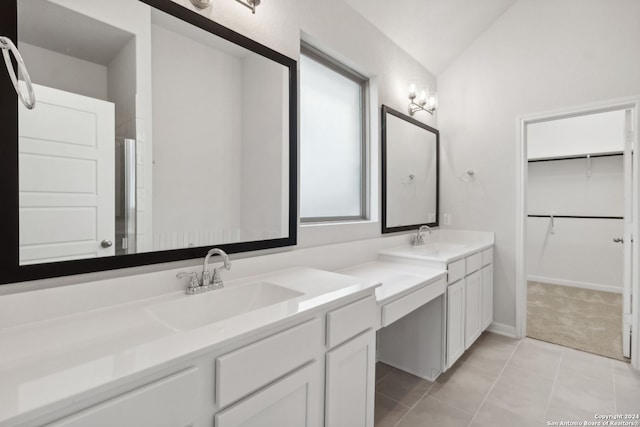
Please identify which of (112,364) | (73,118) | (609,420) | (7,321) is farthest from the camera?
(609,420)

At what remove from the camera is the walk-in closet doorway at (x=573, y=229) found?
297 centimetres

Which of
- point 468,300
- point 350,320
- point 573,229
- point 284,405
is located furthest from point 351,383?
point 573,229

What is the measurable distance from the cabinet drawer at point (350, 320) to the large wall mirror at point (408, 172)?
3.74 ft

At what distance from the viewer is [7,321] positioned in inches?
36.1

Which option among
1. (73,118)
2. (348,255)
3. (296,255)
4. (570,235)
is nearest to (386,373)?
(348,255)

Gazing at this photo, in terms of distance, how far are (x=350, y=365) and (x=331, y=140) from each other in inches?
56.9

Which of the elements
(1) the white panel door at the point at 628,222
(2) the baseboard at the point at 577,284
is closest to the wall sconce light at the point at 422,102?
(1) the white panel door at the point at 628,222

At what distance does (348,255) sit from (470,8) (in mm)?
2267

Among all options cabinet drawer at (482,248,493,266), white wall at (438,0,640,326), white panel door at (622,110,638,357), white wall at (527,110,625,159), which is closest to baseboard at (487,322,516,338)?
white wall at (438,0,640,326)

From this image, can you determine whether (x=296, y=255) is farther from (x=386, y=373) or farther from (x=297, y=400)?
(x=386, y=373)

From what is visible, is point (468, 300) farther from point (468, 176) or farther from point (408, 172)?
point (468, 176)

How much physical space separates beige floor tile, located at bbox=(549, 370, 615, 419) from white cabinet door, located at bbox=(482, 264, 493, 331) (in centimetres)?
63

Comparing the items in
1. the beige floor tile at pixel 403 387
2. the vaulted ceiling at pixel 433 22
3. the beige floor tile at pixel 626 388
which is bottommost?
the beige floor tile at pixel 403 387

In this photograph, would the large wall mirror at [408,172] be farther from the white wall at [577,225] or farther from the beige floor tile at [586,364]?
the white wall at [577,225]
